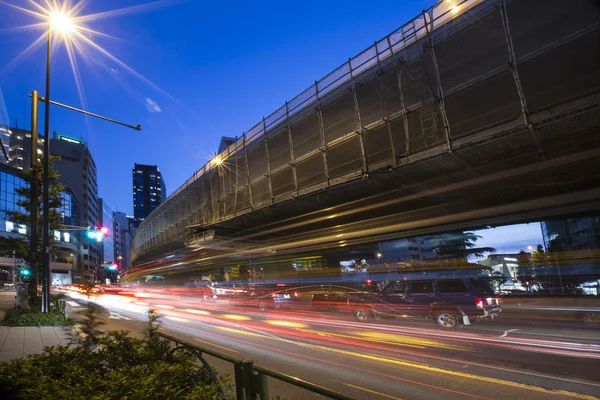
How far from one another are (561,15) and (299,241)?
59.9 feet

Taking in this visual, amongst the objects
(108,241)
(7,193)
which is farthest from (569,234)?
(108,241)

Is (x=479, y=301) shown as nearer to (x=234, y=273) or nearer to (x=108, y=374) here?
(x=108, y=374)

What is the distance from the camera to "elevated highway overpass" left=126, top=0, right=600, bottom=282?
40.1 ft

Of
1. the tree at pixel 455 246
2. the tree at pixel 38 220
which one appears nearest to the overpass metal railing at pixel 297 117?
the tree at pixel 38 220

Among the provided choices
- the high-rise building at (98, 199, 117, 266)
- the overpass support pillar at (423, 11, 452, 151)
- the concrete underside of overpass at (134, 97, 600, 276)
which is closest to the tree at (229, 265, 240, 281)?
the concrete underside of overpass at (134, 97, 600, 276)

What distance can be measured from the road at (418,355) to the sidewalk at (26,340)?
4207 millimetres

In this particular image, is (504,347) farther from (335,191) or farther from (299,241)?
(299,241)

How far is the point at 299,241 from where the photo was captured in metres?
25.1

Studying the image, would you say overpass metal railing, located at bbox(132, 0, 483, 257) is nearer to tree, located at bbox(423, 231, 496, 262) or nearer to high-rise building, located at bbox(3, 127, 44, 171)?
tree, located at bbox(423, 231, 496, 262)

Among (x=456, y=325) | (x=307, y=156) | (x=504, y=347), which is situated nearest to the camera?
(x=504, y=347)

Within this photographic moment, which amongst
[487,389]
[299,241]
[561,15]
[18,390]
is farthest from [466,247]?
[18,390]

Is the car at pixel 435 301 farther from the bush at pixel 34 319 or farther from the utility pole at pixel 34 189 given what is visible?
the utility pole at pixel 34 189

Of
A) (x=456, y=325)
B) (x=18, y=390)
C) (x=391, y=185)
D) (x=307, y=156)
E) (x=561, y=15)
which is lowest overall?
(x=456, y=325)

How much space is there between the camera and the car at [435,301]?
43.8ft
